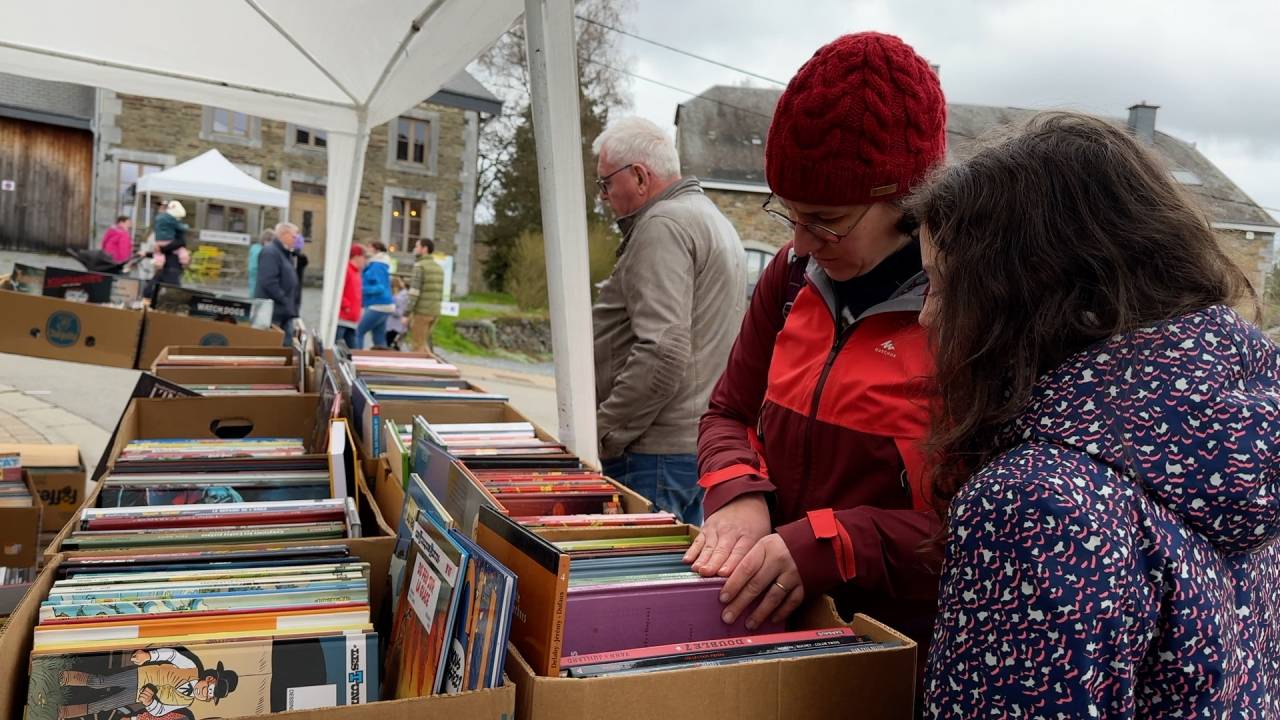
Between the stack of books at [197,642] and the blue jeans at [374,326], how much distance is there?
33.1 ft

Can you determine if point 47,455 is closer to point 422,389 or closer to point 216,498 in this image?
point 422,389

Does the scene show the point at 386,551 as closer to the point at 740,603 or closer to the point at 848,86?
the point at 740,603

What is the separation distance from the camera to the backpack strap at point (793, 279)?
1.62 metres

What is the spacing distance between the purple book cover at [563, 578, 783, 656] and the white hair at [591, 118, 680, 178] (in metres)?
1.89

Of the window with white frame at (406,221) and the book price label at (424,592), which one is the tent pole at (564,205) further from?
the window with white frame at (406,221)

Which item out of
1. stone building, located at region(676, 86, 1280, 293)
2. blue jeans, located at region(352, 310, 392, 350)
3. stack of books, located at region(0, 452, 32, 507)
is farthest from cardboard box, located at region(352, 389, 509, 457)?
stone building, located at region(676, 86, 1280, 293)

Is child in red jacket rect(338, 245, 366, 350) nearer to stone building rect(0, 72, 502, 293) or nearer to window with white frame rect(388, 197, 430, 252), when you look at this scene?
stone building rect(0, 72, 502, 293)

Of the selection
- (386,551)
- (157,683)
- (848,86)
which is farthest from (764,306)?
(157,683)

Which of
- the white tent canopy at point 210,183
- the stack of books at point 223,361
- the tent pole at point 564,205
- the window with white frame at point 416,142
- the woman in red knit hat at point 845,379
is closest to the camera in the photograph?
the woman in red knit hat at point 845,379

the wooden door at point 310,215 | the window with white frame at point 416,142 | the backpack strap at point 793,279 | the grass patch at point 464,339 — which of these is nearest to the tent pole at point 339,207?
the backpack strap at point 793,279

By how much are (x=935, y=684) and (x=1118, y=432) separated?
31 centimetres

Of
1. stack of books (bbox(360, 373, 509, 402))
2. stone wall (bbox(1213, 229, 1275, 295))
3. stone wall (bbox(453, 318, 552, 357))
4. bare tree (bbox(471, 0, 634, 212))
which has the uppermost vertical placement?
bare tree (bbox(471, 0, 634, 212))

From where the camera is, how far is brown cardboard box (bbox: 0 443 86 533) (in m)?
3.35

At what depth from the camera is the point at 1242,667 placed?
33.9 inches
